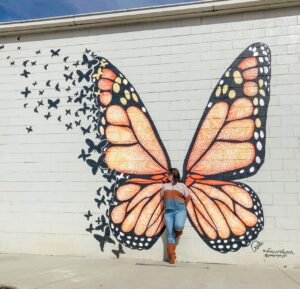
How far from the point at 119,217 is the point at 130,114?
6.14ft

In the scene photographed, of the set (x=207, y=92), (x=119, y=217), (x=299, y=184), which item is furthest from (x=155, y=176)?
(x=299, y=184)

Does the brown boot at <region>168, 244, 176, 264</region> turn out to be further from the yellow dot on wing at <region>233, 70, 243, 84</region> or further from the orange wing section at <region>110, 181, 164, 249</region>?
the yellow dot on wing at <region>233, 70, 243, 84</region>

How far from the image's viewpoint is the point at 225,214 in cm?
665

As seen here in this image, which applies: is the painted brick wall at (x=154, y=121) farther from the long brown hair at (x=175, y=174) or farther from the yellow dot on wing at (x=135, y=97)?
the long brown hair at (x=175, y=174)

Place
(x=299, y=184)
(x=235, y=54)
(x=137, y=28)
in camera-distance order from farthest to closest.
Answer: (x=137, y=28), (x=235, y=54), (x=299, y=184)

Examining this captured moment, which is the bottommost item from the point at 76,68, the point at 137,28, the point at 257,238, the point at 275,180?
the point at 257,238

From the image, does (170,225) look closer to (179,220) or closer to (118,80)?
(179,220)

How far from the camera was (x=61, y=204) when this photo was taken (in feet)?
24.0

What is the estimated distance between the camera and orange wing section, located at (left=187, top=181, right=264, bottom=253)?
6.53 metres

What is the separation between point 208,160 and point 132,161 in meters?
1.35

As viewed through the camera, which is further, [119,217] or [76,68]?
[76,68]

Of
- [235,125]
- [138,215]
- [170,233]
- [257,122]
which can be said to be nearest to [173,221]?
[170,233]

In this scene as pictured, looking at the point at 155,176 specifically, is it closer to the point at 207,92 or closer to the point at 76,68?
the point at 207,92
